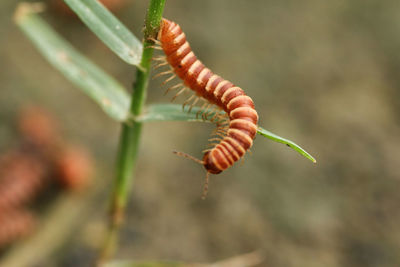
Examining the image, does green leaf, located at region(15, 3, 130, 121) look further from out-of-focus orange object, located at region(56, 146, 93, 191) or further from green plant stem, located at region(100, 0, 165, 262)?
out-of-focus orange object, located at region(56, 146, 93, 191)

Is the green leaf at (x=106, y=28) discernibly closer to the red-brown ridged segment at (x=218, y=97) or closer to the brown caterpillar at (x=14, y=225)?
the red-brown ridged segment at (x=218, y=97)

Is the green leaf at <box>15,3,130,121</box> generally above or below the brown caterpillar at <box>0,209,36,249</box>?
above

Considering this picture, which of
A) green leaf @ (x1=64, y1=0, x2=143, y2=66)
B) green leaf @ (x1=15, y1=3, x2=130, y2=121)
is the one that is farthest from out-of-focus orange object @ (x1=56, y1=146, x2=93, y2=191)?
green leaf @ (x1=64, y1=0, x2=143, y2=66)

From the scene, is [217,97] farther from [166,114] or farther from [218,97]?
[166,114]

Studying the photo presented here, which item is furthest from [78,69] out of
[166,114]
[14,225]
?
[14,225]

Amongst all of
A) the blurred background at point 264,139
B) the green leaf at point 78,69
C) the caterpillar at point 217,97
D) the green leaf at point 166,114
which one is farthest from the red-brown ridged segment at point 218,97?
the blurred background at point 264,139

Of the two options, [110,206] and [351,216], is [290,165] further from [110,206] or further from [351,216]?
[110,206]
